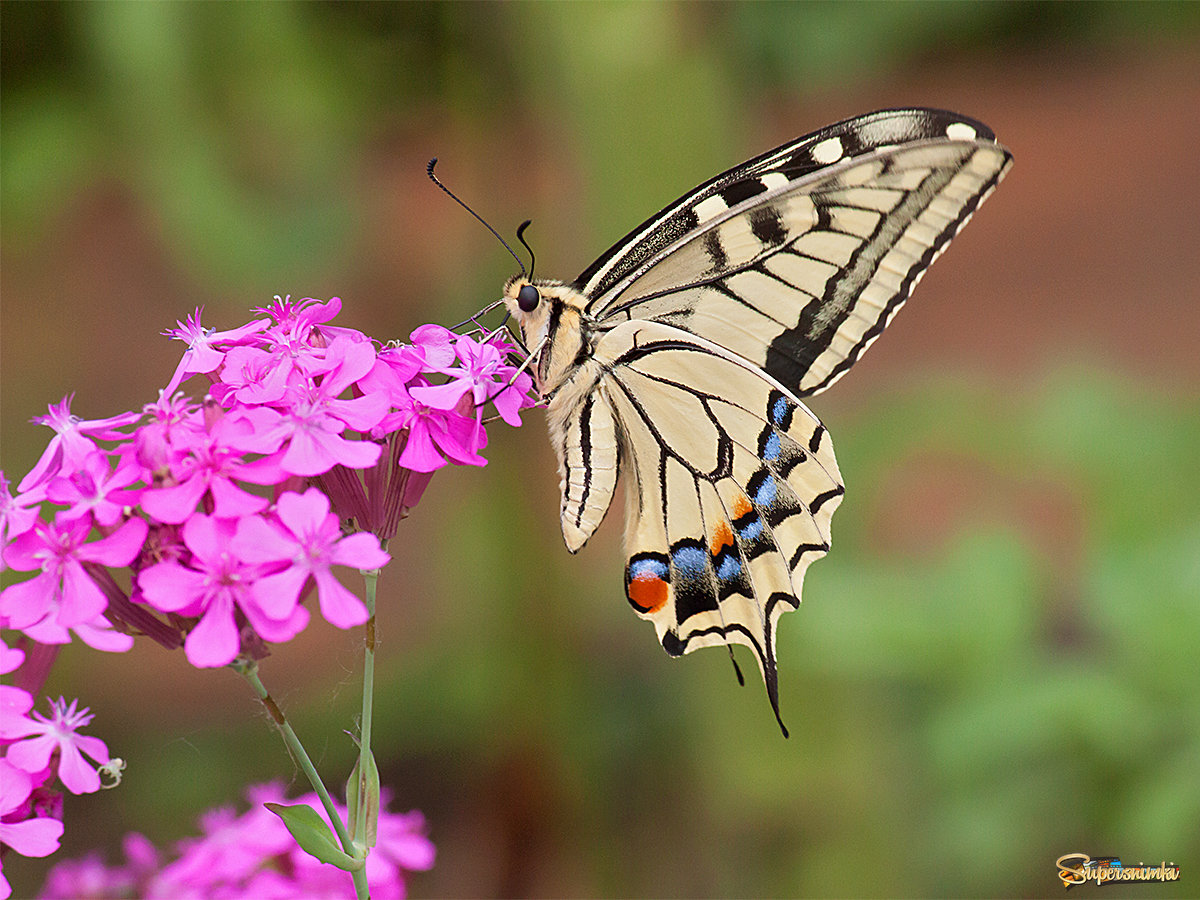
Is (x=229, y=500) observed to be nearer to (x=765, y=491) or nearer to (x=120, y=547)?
(x=120, y=547)

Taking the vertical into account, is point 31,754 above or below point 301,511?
below

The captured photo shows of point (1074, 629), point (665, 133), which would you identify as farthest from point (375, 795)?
point (1074, 629)

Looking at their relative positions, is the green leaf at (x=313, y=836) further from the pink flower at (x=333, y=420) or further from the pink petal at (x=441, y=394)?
the pink petal at (x=441, y=394)

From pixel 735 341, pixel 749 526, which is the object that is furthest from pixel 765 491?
pixel 735 341

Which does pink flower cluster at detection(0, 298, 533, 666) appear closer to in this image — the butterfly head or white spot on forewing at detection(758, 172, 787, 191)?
the butterfly head

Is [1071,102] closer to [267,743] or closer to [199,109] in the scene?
[199,109]

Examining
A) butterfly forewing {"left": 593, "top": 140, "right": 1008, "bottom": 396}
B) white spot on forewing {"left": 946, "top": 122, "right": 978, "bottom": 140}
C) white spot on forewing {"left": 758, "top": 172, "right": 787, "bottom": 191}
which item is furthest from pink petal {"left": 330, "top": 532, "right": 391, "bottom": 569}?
white spot on forewing {"left": 946, "top": 122, "right": 978, "bottom": 140}

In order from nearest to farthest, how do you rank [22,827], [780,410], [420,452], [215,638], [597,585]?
[215,638] → [22,827] → [420,452] → [780,410] → [597,585]
